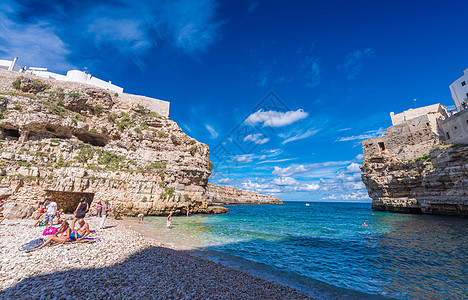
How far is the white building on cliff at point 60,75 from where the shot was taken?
3575 centimetres

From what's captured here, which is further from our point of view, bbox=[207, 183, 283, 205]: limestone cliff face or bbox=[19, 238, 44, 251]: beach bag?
bbox=[207, 183, 283, 205]: limestone cliff face

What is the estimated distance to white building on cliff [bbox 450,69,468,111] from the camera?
32281 mm

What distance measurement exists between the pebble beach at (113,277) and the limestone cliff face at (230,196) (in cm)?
5853

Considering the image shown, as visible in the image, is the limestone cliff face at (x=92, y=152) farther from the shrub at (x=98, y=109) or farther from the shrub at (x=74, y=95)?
the shrub at (x=74, y=95)

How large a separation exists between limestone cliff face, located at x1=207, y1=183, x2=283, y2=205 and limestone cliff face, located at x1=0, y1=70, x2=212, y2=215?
41.6 meters

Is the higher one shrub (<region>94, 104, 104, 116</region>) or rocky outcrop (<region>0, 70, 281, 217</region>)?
shrub (<region>94, 104, 104, 116</region>)

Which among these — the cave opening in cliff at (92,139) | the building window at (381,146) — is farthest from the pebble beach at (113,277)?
the building window at (381,146)

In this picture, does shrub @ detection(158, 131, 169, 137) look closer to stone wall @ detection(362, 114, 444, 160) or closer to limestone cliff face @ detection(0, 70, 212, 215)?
limestone cliff face @ detection(0, 70, 212, 215)

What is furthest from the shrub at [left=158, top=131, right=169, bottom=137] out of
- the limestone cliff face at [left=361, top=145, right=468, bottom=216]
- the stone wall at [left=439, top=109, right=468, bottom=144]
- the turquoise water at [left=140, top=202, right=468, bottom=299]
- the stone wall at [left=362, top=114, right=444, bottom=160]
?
the stone wall at [left=439, top=109, right=468, bottom=144]

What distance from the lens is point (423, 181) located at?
27.8 metres

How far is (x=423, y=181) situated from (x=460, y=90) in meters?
20.6

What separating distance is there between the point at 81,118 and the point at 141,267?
82.3 feet

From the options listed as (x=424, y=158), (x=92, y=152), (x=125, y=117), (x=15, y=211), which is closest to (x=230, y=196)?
(x=125, y=117)

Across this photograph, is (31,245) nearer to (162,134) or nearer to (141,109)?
(162,134)
